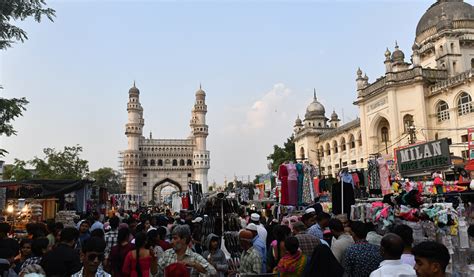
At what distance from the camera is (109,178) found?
7162cm

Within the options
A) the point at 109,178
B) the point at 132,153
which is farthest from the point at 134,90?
the point at 109,178

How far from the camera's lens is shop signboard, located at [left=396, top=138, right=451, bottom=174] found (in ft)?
22.0

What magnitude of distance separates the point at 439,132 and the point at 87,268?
23.0 metres

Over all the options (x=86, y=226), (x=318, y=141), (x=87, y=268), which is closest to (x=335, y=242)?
(x=87, y=268)

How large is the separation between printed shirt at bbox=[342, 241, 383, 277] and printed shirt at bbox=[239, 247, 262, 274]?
3.22 feet

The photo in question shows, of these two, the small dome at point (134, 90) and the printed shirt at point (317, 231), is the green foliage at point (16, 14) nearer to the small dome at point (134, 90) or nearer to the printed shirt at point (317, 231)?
the printed shirt at point (317, 231)

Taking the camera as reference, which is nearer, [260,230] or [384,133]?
[260,230]

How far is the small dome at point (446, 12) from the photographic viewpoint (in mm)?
26422

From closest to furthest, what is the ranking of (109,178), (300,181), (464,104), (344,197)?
(344,197) → (300,181) → (464,104) → (109,178)

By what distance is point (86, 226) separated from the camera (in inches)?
266

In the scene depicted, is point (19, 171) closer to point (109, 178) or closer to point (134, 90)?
point (134, 90)

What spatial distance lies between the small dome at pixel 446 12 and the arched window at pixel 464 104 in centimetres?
812

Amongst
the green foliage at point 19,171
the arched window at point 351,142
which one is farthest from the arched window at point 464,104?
the green foliage at point 19,171

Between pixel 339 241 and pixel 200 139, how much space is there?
58.0 m
